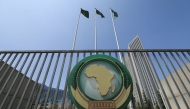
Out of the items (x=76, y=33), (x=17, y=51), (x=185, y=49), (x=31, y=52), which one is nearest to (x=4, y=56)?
(x=17, y=51)

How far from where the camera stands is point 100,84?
110 inches

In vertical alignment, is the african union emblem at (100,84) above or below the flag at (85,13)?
below

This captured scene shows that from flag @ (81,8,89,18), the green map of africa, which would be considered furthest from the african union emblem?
flag @ (81,8,89,18)

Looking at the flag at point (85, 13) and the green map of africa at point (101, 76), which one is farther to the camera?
the flag at point (85, 13)

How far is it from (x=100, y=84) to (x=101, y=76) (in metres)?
0.20

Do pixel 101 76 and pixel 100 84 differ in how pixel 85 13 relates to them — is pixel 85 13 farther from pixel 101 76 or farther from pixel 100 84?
pixel 100 84

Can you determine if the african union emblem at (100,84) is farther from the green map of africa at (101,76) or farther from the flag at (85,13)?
the flag at (85,13)

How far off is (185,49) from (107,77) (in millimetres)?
3003

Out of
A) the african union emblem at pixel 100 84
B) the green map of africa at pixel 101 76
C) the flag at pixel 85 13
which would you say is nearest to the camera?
the african union emblem at pixel 100 84

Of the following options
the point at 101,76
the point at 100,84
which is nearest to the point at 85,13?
the point at 101,76

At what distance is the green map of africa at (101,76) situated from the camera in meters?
2.75

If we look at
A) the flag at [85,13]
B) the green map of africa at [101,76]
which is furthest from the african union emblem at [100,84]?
the flag at [85,13]

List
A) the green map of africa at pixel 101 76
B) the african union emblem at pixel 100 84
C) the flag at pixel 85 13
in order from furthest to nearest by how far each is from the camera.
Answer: the flag at pixel 85 13 → the green map of africa at pixel 101 76 → the african union emblem at pixel 100 84

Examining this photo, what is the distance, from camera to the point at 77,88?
9.03ft
